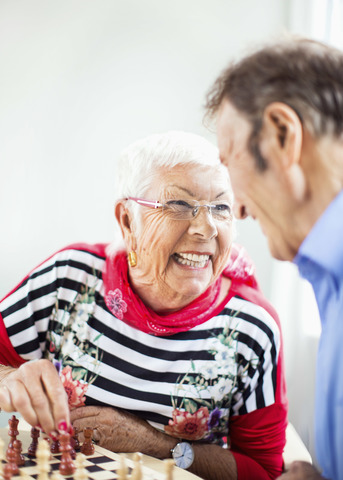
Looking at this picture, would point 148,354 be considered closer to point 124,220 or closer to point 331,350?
point 124,220

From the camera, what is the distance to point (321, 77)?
3.52 feet

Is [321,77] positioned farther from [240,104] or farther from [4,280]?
[4,280]

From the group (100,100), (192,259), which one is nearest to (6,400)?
(192,259)

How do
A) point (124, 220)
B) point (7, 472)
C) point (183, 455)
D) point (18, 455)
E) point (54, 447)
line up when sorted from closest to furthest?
1. point (7, 472)
2. point (18, 455)
3. point (54, 447)
4. point (183, 455)
5. point (124, 220)

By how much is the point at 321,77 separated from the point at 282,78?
0.07 meters

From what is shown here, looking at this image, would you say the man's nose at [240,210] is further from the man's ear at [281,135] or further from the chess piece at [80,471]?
the chess piece at [80,471]

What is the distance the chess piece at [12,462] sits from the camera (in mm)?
1265

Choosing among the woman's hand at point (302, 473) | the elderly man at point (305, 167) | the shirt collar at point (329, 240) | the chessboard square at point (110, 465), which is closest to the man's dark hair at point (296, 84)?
the elderly man at point (305, 167)

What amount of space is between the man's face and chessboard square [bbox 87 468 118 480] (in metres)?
0.65

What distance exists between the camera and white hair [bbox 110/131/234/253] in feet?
5.92

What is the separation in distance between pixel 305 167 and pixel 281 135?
8cm

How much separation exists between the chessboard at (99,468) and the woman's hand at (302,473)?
1.08ft

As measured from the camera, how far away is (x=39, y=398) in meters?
1.37

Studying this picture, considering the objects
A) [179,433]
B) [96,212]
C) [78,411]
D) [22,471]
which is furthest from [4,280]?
[22,471]
